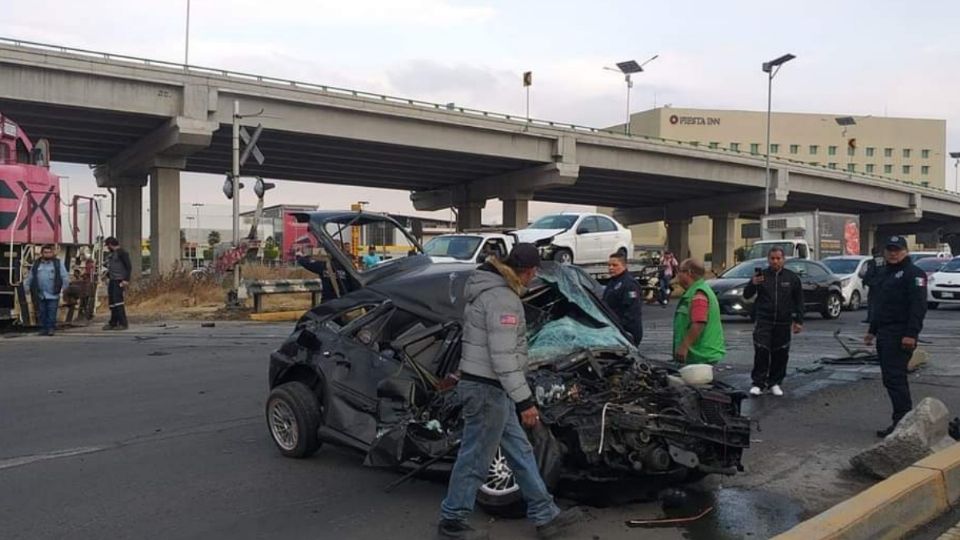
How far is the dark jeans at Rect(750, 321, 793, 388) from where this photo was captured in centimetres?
886

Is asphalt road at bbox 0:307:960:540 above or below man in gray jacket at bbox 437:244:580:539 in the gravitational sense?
below

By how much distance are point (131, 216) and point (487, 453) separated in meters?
43.7

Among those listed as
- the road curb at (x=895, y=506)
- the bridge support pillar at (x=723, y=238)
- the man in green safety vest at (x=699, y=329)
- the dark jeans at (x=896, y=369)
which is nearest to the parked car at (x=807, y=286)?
the dark jeans at (x=896, y=369)

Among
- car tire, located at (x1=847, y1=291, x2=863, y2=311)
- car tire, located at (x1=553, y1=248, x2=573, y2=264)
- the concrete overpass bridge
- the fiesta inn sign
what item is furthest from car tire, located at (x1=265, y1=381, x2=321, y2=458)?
the fiesta inn sign

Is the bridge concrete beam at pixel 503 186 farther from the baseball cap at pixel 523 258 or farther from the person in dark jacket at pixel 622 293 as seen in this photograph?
the baseball cap at pixel 523 258

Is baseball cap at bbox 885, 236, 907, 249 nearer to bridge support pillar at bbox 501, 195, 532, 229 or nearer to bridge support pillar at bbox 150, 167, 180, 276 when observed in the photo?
bridge support pillar at bbox 150, 167, 180, 276

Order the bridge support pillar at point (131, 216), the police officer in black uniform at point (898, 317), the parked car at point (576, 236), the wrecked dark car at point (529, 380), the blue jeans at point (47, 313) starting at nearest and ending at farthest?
the wrecked dark car at point (529, 380) → the police officer in black uniform at point (898, 317) → the blue jeans at point (47, 313) → the parked car at point (576, 236) → the bridge support pillar at point (131, 216)

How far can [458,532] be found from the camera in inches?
178

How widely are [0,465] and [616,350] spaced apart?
15.7 ft

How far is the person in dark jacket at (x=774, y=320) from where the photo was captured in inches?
348

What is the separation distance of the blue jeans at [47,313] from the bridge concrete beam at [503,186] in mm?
30659

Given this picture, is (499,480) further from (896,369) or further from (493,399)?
(896,369)

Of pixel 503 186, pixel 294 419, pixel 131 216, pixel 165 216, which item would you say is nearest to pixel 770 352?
pixel 294 419

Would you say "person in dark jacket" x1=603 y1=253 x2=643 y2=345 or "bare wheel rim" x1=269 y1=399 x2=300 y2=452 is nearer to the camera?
"bare wheel rim" x1=269 y1=399 x2=300 y2=452
